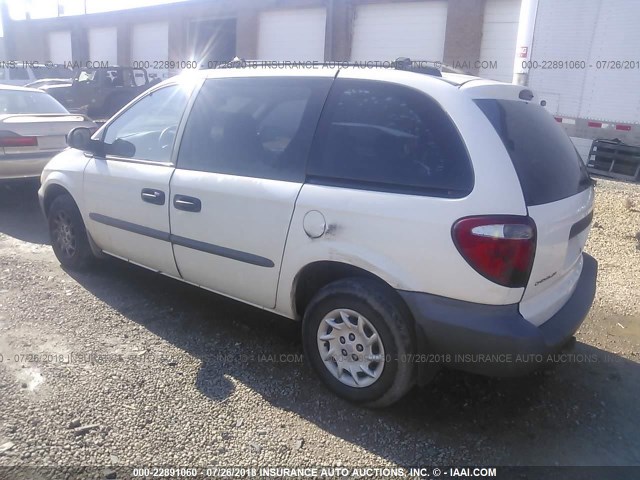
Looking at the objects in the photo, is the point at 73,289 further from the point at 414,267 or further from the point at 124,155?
the point at 414,267

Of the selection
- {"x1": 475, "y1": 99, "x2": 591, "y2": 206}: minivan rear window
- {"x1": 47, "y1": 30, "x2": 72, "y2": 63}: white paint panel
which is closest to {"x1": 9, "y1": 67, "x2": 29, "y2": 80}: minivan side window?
{"x1": 47, "y1": 30, "x2": 72, "y2": 63}: white paint panel

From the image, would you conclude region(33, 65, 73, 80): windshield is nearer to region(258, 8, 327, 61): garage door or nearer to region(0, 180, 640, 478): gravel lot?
region(258, 8, 327, 61): garage door

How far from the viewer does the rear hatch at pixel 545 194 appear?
2.49 meters

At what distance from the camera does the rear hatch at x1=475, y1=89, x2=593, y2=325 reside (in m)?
2.49

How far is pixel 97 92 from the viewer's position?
16.2 meters

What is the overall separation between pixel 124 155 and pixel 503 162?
9.19 ft

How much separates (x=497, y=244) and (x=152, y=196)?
7.66 ft

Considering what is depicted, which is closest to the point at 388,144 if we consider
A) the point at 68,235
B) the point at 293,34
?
the point at 68,235

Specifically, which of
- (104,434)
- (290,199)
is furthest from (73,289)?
(290,199)

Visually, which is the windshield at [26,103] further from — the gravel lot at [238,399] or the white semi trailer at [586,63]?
the white semi trailer at [586,63]

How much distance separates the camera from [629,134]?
9.36 m

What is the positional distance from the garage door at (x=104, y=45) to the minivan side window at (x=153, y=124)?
89.6 ft

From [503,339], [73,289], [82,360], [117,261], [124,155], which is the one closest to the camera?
[503,339]

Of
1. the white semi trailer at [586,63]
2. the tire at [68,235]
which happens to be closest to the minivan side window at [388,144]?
the tire at [68,235]
